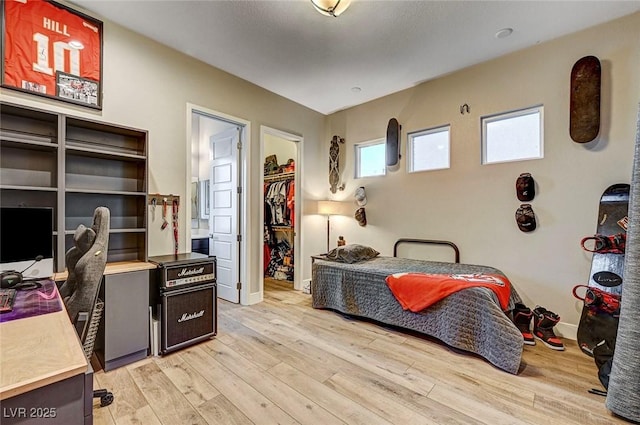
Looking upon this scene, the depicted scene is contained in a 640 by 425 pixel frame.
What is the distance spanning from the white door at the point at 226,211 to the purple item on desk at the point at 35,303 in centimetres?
212

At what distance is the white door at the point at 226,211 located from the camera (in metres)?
3.86

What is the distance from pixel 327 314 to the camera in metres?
3.54

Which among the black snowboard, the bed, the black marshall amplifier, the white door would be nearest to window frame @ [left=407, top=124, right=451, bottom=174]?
the bed

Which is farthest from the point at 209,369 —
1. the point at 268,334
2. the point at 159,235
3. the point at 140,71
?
the point at 140,71

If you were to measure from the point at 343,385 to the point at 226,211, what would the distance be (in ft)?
9.04

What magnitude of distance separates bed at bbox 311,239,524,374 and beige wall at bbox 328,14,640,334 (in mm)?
301

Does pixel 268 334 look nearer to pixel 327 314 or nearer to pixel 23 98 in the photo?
pixel 327 314

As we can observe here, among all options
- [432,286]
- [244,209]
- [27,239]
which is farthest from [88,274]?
[432,286]

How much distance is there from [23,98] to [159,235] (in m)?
1.50

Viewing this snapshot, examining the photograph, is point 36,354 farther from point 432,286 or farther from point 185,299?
point 432,286

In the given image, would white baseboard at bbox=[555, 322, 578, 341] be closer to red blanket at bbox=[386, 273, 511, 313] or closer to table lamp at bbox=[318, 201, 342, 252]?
red blanket at bbox=[386, 273, 511, 313]

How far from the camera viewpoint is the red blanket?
257cm

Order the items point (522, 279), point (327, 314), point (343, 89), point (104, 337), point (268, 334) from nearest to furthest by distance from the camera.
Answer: point (104, 337) < point (268, 334) < point (522, 279) < point (327, 314) < point (343, 89)

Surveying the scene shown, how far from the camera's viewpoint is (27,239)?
6.35 ft
